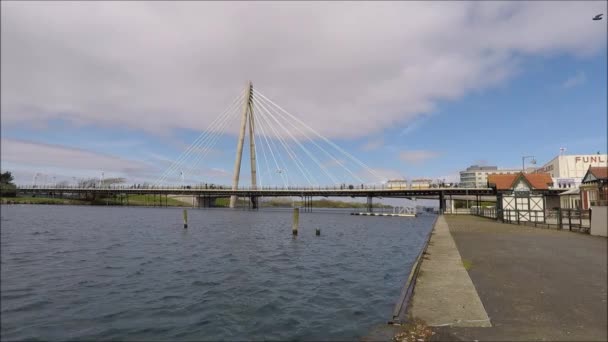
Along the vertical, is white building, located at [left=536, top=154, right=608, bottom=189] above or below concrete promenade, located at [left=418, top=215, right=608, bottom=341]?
above

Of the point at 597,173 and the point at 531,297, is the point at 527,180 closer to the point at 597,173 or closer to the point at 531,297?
the point at 597,173

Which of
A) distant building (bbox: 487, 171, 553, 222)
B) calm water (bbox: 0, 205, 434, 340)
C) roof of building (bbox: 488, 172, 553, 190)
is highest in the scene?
roof of building (bbox: 488, 172, 553, 190)

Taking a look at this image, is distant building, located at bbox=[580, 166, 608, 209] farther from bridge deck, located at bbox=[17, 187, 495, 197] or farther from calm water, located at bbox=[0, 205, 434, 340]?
bridge deck, located at bbox=[17, 187, 495, 197]

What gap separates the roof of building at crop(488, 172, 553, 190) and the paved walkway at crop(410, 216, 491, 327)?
119ft

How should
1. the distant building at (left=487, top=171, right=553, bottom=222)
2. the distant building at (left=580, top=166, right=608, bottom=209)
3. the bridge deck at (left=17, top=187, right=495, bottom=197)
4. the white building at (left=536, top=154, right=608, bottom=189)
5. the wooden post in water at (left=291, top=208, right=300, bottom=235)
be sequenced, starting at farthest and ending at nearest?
the white building at (left=536, top=154, right=608, bottom=189) < the bridge deck at (left=17, top=187, right=495, bottom=197) < the distant building at (left=487, top=171, right=553, bottom=222) < the distant building at (left=580, top=166, right=608, bottom=209) < the wooden post in water at (left=291, top=208, right=300, bottom=235)

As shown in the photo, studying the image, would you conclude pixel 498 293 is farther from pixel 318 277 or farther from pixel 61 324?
pixel 61 324

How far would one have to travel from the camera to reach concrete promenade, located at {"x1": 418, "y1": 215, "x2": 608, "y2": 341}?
6.84 metres

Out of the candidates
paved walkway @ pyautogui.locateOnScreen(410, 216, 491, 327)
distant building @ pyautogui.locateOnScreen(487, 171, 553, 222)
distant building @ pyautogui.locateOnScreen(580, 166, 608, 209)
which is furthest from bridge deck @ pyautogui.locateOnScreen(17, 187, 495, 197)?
paved walkway @ pyautogui.locateOnScreen(410, 216, 491, 327)

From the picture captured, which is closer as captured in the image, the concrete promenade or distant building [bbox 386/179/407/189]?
the concrete promenade

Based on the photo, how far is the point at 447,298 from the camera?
934 cm

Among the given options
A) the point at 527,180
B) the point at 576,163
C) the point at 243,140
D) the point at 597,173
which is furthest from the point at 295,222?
the point at 576,163

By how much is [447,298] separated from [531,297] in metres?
1.91

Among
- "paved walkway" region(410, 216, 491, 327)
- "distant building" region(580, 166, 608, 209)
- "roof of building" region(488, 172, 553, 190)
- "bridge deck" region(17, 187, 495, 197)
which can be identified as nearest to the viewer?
"paved walkway" region(410, 216, 491, 327)

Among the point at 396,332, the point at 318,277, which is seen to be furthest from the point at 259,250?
the point at 396,332
